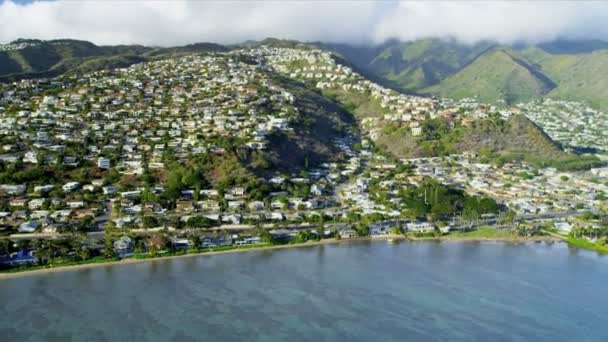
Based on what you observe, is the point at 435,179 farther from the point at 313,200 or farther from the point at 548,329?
the point at 548,329

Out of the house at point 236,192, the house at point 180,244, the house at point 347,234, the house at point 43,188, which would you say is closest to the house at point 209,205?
the house at point 236,192

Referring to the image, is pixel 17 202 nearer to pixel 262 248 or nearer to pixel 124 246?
pixel 124 246

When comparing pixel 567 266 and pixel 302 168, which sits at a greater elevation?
pixel 302 168

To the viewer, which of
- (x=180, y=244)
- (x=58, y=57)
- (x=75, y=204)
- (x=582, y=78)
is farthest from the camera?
(x=582, y=78)

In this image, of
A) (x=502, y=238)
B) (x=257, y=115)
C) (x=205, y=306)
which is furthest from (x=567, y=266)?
(x=257, y=115)

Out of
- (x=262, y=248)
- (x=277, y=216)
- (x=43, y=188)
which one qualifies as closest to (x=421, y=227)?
(x=277, y=216)

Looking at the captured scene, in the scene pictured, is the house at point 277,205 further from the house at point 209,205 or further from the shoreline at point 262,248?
the shoreline at point 262,248

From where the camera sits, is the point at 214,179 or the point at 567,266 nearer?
the point at 567,266
